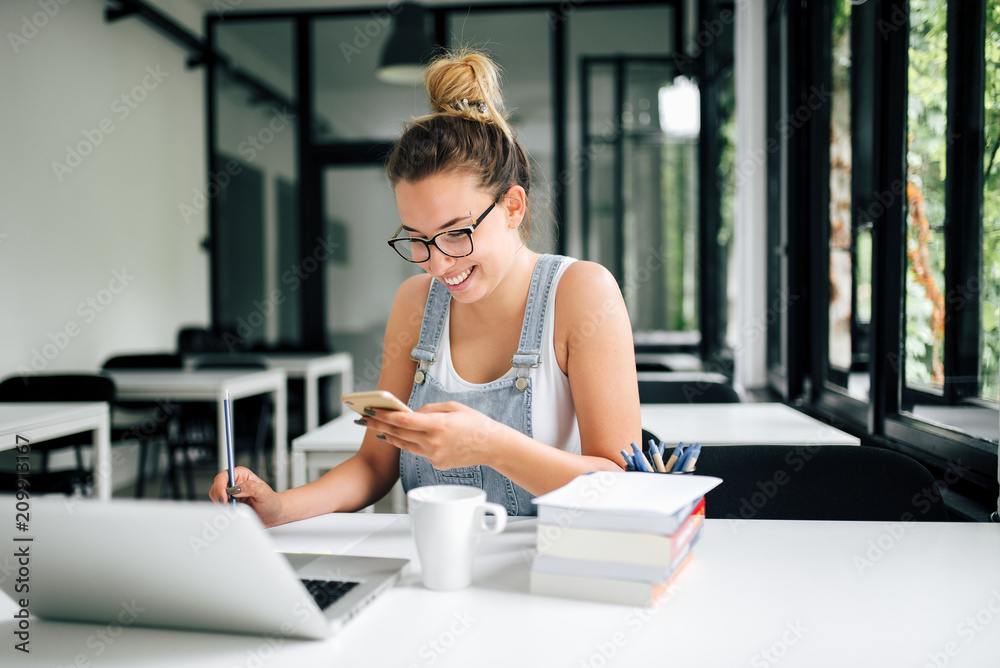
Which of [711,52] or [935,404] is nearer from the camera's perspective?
[935,404]

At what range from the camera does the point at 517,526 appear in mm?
1041

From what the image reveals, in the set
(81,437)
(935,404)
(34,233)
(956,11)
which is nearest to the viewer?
(956,11)

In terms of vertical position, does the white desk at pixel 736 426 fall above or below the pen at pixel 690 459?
below

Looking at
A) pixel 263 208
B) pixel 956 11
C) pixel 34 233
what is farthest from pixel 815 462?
pixel 263 208

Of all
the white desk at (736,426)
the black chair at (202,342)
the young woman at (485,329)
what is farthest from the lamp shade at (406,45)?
the young woman at (485,329)

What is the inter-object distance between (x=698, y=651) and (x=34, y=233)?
13.8 ft

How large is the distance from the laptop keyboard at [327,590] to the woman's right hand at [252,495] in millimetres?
278

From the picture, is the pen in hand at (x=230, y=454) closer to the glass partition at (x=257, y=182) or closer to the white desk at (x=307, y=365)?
the white desk at (x=307, y=365)

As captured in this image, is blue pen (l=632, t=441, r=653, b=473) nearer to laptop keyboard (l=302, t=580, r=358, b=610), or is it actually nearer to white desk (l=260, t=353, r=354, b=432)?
laptop keyboard (l=302, t=580, r=358, b=610)

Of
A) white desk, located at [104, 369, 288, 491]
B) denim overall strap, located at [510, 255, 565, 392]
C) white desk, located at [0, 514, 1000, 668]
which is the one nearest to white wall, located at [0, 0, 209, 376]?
white desk, located at [104, 369, 288, 491]

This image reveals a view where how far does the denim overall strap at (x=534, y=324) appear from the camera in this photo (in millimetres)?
1269

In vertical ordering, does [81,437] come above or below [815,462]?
below

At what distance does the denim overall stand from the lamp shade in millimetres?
3496

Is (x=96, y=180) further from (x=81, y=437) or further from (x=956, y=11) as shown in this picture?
(x=956, y=11)
